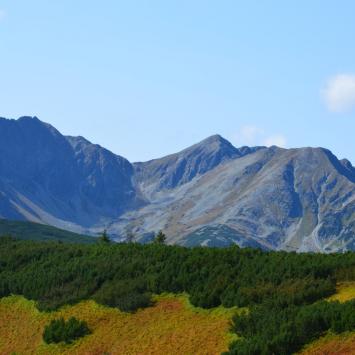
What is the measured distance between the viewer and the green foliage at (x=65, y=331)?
29.4 metres

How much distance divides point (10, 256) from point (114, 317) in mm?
16842

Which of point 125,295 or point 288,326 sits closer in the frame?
point 288,326

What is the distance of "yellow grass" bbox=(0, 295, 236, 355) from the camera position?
87.1ft

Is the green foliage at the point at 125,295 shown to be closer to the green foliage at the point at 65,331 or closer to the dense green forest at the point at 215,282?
the dense green forest at the point at 215,282

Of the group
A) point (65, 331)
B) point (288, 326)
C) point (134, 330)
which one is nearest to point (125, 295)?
point (134, 330)

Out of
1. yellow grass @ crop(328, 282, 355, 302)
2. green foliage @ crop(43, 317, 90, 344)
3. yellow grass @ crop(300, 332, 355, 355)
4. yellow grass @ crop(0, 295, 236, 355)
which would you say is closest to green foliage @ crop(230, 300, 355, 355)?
yellow grass @ crop(300, 332, 355, 355)

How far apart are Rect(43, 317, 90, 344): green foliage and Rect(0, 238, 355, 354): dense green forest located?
2508 mm

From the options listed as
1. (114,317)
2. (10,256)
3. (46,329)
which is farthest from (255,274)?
(10,256)

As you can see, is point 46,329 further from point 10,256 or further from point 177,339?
point 10,256

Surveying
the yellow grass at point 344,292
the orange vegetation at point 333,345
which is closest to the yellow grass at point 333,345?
the orange vegetation at point 333,345

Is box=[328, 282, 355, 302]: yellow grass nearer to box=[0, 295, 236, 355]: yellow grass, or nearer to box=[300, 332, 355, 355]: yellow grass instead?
box=[300, 332, 355, 355]: yellow grass

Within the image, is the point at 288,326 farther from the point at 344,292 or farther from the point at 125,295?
the point at 125,295

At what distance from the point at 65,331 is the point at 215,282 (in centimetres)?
786

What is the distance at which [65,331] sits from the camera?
29.5 metres
